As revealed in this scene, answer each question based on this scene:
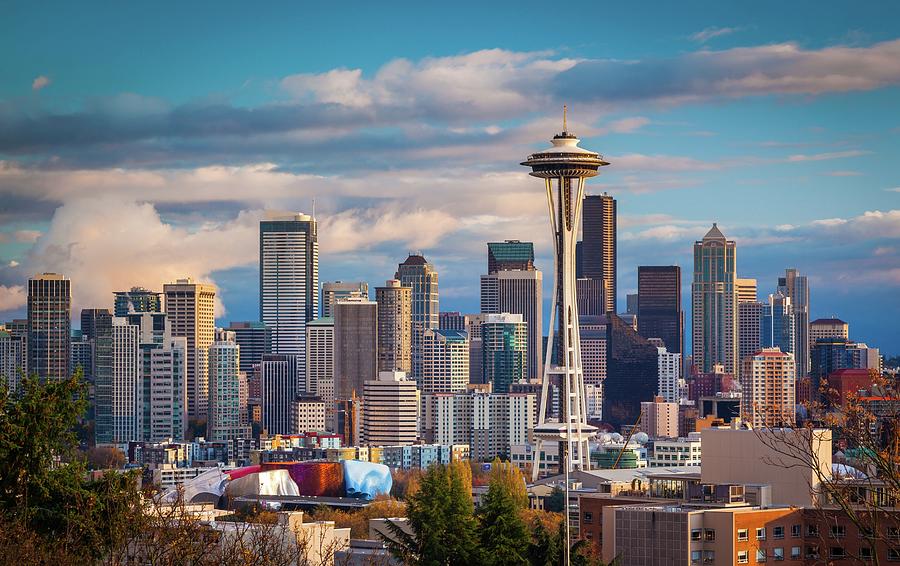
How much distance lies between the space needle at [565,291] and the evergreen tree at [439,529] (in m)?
77.5

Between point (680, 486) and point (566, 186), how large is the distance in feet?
263

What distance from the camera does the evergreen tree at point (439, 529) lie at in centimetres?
3978

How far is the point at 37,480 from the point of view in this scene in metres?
28.3

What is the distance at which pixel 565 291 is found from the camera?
133m

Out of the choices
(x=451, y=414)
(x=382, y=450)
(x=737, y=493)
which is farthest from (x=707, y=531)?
(x=451, y=414)

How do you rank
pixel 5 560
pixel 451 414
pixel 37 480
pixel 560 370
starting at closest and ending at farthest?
pixel 5 560 < pixel 37 480 < pixel 560 370 < pixel 451 414

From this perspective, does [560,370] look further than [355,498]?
Yes

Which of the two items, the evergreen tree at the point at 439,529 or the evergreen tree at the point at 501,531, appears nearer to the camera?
the evergreen tree at the point at 501,531

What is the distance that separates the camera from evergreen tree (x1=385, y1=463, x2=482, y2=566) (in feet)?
131

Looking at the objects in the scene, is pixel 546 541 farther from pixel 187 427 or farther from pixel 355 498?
pixel 187 427

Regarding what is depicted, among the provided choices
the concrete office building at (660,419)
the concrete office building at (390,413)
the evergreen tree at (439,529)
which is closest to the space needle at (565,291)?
the concrete office building at (390,413)

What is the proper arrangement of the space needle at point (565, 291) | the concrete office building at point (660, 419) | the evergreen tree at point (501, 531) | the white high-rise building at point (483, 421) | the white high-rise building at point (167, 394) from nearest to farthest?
the evergreen tree at point (501, 531) → the space needle at point (565, 291) → the white high-rise building at point (483, 421) → the white high-rise building at point (167, 394) → the concrete office building at point (660, 419)

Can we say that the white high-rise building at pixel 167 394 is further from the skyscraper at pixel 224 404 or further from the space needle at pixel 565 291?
the space needle at pixel 565 291

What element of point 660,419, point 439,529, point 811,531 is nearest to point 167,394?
point 660,419
